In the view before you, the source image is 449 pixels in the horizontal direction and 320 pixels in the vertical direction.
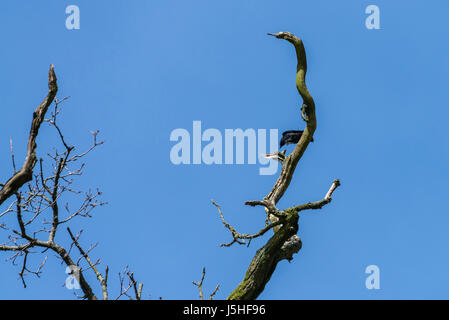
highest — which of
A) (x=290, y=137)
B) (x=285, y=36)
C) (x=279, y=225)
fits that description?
(x=285, y=36)

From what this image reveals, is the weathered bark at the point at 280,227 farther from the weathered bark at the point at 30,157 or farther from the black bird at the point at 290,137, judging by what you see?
the weathered bark at the point at 30,157

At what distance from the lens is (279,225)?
870 cm

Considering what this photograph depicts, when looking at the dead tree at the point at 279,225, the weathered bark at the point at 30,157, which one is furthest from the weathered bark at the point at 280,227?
the weathered bark at the point at 30,157

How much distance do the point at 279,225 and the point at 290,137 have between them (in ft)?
5.43

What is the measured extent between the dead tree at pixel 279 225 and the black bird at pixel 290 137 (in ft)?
1.04

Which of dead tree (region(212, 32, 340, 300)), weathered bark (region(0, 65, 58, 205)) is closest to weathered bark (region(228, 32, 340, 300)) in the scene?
dead tree (region(212, 32, 340, 300))

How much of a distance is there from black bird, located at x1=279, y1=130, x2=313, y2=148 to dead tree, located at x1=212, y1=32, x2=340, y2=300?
32 cm

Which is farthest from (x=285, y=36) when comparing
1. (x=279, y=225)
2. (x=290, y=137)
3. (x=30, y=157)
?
(x=30, y=157)

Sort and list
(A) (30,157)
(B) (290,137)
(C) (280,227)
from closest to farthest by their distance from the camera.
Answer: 1. (A) (30,157)
2. (C) (280,227)
3. (B) (290,137)

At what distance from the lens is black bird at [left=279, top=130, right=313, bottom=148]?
9.48 meters

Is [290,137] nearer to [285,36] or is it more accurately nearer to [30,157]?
[285,36]

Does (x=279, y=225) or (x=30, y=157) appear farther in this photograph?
(x=279, y=225)

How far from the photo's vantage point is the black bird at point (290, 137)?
9.48 m
